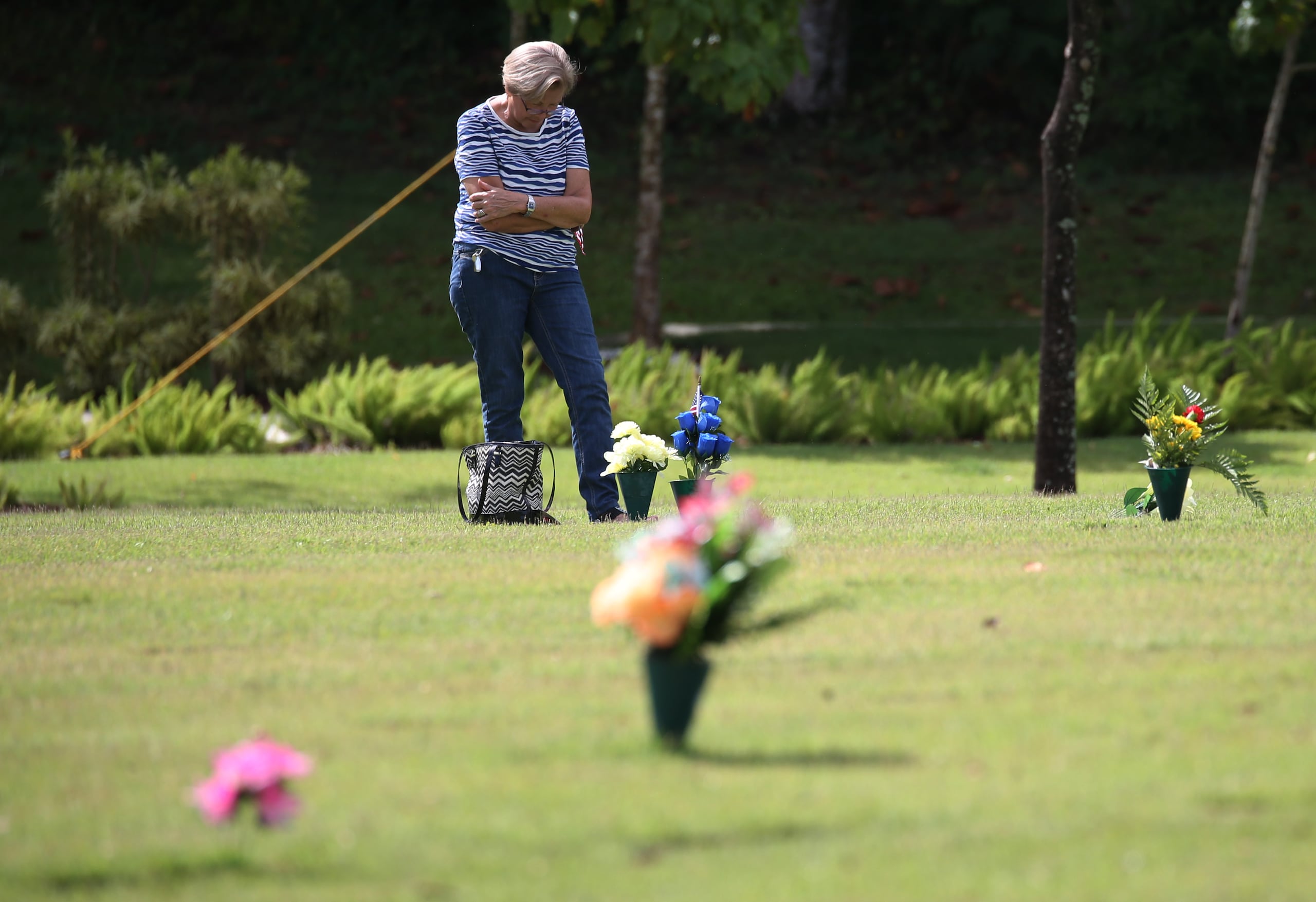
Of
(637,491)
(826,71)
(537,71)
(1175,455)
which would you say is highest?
(826,71)

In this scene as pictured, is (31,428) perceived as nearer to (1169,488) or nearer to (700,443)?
(700,443)

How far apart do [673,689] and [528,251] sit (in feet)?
11.8

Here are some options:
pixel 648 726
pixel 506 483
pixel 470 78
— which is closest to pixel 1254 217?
pixel 506 483

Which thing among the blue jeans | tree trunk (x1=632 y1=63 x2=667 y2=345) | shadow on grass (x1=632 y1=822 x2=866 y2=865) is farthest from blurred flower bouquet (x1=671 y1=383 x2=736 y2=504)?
tree trunk (x1=632 y1=63 x2=667 y2=345)

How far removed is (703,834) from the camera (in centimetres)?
287

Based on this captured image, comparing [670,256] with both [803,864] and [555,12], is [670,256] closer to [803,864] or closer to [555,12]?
[555,12]

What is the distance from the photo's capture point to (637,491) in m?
6.68

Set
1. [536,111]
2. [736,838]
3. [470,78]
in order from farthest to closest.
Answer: [470,78], [536,111], [736,838]

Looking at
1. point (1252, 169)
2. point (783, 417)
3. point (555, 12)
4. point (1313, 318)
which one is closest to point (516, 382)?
point (555, 12)

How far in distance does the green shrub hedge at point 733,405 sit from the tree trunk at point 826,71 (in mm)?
13956

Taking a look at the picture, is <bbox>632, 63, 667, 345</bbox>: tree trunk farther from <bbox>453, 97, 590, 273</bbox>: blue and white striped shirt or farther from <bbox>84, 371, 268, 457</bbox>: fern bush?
<bbox>453, 97, 590, 273</bbox>: blue and white striped shirt

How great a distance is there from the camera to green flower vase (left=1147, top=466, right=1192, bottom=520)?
20.5ft

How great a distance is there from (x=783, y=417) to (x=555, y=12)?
3621 mm

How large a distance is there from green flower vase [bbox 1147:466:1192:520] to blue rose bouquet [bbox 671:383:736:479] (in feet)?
5.88
